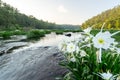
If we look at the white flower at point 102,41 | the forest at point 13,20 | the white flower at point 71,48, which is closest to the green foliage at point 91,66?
the white flower at point 71,48

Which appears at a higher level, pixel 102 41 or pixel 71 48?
pixel 102 41

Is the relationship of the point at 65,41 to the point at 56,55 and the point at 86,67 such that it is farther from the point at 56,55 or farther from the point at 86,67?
the point at 56,55

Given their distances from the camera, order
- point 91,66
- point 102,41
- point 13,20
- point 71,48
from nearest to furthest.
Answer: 1. point 102,41
2. point 71,48
3. point 91,66
4. point 13,20

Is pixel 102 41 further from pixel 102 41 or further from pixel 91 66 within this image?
pixel 91 66

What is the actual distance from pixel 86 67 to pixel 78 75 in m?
0.25

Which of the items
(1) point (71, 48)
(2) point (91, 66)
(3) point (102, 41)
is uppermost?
(3) point (102, 41)

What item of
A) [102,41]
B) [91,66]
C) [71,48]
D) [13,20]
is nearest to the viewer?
[102,41]

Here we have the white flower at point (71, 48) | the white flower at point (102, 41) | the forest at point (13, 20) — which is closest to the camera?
the white flower at point (102, 41)

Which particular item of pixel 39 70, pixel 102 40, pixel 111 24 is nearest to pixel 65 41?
pixel 102 40

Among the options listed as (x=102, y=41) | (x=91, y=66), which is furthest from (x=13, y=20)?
(x=102, y=41)

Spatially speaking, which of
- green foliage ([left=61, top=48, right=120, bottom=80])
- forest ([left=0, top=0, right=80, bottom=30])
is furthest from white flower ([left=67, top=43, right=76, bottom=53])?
forest ([left=0, top=0, right=80, bottom=30])

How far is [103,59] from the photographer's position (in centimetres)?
385

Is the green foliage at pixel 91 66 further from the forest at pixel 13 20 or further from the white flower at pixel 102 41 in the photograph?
the forest at pixel 13 20

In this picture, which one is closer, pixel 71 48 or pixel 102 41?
pixel 102 41
